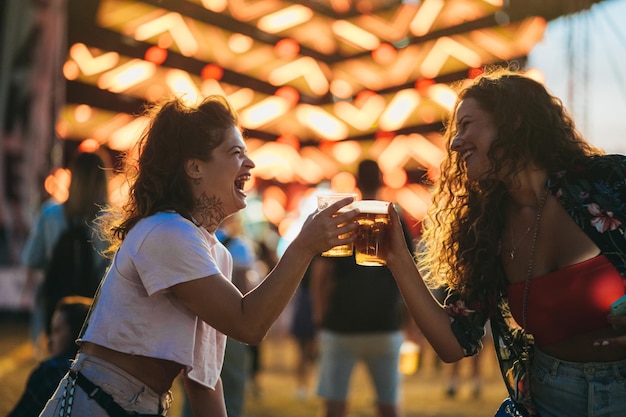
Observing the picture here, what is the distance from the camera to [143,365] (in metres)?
1.83

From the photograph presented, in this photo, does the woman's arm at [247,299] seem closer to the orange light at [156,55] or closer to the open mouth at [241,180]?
the open mouth at [241,180]

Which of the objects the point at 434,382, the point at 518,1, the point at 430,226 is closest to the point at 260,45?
the point at 518,1

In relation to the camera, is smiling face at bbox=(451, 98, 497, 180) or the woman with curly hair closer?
the woman with curly hair

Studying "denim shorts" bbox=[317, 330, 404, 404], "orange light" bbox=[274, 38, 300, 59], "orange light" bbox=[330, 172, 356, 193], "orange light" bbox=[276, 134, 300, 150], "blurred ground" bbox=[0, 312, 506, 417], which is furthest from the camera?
"orange light" bbox=[276, 134, 300, 150]

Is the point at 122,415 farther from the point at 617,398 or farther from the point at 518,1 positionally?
the point at 518,1

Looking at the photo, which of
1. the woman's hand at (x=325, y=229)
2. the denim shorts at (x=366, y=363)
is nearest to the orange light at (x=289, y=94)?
the denim shorts at (x=366, y=363)

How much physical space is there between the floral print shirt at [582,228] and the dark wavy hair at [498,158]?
0.21 ft

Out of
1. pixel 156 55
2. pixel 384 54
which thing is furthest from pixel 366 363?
pixel 384 54

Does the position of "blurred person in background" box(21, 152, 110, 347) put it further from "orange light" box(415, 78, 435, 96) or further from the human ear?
"orange light" box(415, 78, 435, 96)

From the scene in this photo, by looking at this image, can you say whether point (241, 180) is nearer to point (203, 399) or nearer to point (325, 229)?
point (325, 229)

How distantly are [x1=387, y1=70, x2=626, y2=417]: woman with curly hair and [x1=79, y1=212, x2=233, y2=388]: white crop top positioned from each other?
73 centimetres

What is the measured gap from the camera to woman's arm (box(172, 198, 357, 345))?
1751mm

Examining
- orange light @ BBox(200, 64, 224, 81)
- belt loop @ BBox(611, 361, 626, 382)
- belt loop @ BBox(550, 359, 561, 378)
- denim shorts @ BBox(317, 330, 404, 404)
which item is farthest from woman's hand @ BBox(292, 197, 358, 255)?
orange light @ BBox(200, 64, 224, 81)

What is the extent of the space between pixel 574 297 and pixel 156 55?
15336 mm
